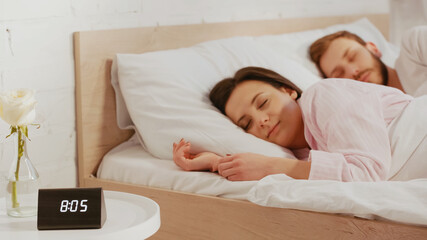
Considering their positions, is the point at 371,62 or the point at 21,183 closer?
the point at 21,183

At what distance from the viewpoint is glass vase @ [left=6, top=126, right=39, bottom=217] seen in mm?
1233

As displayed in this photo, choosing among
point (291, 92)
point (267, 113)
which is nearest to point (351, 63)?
point (291, 92)

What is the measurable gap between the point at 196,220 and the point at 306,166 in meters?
0.30

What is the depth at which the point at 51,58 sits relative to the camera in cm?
166

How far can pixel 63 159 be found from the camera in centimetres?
172

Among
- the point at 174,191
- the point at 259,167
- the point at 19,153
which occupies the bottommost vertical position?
the point at 174,191

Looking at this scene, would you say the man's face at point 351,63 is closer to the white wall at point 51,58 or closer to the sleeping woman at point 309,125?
the sleeping woman at point 309,125

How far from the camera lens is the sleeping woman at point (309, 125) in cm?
146

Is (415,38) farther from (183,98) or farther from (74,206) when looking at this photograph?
(74,206)

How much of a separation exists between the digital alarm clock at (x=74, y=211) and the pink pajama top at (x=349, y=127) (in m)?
0.52

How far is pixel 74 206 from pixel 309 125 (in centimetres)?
68

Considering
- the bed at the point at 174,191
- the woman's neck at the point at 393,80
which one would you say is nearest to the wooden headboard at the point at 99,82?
the bed at the point at 174,191

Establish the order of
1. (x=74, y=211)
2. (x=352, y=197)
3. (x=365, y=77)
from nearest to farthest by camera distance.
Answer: (x=74, y=211) → (x=352, y=197) → (x=365, y=77)

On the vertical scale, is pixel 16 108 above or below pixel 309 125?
above
